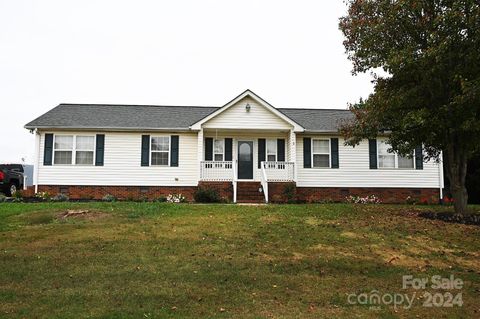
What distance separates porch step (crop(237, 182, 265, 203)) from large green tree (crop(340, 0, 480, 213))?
6.01 meters

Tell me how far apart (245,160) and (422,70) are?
1058 centimetres

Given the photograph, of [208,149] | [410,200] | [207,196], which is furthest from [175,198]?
[410,200]

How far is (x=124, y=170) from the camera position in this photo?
20.4 metres

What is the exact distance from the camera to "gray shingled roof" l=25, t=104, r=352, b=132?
2039 centimetres

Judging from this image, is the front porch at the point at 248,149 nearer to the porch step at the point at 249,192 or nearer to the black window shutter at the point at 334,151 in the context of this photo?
the porch step at the point at 249,192

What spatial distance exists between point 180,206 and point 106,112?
995 cm

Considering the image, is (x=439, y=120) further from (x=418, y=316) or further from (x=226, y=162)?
(x=226, y=162)

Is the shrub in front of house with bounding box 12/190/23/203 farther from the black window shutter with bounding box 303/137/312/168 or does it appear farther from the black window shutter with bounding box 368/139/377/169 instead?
the black window shutter with bounding box 368/139/377/169

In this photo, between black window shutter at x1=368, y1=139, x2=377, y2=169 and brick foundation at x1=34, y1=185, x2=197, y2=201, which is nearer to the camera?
brick foundation at x1=34, y1=185, x2=197, y2=201

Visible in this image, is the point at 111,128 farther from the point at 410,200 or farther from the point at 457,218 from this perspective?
the point at 457,218

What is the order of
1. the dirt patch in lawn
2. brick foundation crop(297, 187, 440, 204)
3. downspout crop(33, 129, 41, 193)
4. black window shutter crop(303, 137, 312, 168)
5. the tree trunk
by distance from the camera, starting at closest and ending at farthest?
the dirt patch in lawn < the tree trunk < downspout crop(33, 129, 41, 193) < brick foundation crop(297, 187, 440, 204) < black window shutter crop(303, 137, 312, 168)

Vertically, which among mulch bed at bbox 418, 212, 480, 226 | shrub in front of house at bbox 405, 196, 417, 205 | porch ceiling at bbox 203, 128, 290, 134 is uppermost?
porch ceiling at bbox 203, 128, 290, 134

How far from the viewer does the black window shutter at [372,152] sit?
69.7 feet

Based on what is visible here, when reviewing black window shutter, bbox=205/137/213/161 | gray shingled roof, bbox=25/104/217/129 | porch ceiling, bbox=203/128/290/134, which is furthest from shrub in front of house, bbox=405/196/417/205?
gray shingled roof, bbox=25/104/217/129
